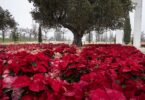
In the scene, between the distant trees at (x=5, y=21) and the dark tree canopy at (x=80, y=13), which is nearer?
the dark tree canopy at (x=80, y=13)

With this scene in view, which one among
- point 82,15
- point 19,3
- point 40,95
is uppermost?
point 19,3

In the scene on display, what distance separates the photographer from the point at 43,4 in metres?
17.9

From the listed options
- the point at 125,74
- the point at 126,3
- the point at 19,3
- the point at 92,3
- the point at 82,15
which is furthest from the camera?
the point at 19,3

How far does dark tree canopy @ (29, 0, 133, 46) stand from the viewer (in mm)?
15601

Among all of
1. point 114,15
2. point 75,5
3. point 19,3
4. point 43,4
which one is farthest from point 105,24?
point 19,3

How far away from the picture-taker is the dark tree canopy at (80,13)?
1560 cm

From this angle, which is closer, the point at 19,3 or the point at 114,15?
the point at 114,15

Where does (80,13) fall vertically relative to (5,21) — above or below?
below

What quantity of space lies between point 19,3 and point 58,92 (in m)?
43.4

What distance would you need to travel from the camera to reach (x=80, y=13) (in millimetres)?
15516

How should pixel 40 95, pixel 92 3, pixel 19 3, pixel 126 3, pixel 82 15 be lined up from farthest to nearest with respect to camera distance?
pixel 19 3, pixel 126 3, pixel 92 3, pixel 82 15, pixel 40 95

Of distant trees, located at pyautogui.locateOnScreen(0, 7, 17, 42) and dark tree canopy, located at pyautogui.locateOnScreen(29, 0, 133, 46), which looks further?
Answer: distant trees, located at pyautogui.locateOnScreen(0, 7, 17, 42)

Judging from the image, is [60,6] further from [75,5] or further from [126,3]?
[126,3]

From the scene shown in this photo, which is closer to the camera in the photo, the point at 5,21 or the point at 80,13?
the point at 80,13
